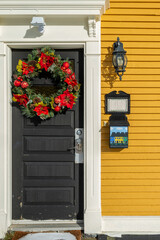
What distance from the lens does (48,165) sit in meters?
3.59

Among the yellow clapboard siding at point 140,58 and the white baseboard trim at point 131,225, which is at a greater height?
the yellow clapboard siding at point 140,58

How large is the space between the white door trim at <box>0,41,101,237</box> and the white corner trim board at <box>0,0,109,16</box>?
1.27ft

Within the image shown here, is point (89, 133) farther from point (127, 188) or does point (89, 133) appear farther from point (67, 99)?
point (127, 188)

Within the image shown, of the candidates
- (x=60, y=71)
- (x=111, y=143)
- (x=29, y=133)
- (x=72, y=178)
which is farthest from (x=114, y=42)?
(x=72, y=178)

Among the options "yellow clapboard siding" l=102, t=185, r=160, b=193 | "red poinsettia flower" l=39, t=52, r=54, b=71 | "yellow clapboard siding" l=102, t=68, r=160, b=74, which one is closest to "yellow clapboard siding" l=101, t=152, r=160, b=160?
"yellow clapboard siding" l=102, t=185, r=160, b=193

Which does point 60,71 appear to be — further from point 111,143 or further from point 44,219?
point 44,219

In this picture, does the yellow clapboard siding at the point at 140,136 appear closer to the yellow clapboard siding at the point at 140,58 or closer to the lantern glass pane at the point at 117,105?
the lantern glass pane at the point at 117,105

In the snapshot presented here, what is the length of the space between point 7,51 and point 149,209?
2.92 meters

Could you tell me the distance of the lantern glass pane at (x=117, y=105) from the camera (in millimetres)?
3537

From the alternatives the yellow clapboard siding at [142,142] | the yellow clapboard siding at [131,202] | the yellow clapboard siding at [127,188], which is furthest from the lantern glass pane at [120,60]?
the yellow clapboard siding at [131,202]

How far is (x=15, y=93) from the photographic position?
352 centimetres

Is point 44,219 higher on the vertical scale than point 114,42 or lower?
lower

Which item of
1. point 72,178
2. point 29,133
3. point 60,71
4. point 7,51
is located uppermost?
point 7,51

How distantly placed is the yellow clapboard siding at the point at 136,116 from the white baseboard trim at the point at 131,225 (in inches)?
2.6
